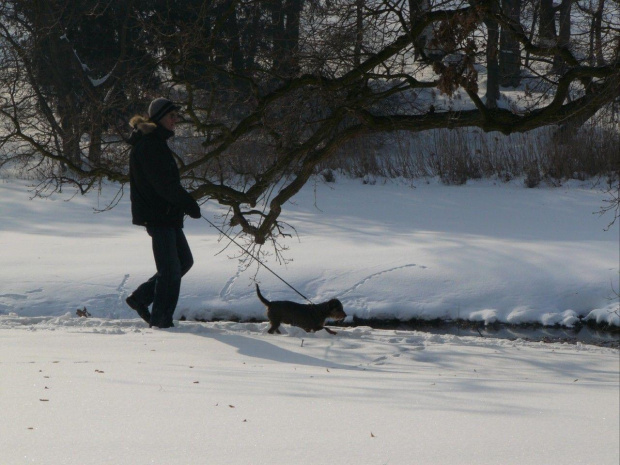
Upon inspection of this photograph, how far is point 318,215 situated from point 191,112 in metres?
8.46

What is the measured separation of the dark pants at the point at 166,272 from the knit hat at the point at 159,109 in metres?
0.90

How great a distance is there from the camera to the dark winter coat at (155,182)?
19.7 ft

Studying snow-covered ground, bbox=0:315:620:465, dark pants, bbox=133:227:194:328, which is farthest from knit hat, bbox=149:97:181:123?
snow-covered ground, bbox=0:315:620:465

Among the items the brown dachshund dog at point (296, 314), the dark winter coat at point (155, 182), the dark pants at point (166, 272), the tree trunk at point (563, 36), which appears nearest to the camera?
the dark winter coat at point (155, 182)

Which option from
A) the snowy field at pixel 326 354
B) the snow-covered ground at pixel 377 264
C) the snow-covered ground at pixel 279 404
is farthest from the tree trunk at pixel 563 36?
the snow-covered ground at pixel 279 404

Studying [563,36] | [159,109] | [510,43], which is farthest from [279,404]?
[510,43]

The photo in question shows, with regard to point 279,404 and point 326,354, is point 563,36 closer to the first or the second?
point 326,354

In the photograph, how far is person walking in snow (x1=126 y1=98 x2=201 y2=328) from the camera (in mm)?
6012

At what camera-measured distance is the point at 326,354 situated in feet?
19.0

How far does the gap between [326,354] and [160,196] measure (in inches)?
72.5

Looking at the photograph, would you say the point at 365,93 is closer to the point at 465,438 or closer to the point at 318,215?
the point at 465,438

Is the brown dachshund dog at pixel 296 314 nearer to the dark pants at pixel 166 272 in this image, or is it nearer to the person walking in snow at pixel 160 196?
the dark pants at pixel 166 272

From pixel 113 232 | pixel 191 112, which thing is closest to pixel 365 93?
pixel 191 112

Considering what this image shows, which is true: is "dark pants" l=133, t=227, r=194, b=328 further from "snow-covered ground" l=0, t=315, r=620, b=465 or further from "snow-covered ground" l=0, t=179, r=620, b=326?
"snow-covered ground" l=0, t=179, r=620, b=326
